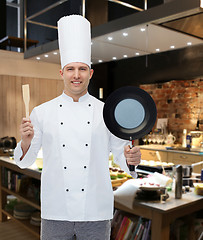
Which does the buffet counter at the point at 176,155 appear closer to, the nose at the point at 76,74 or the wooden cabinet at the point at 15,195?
the wooden cabinet at the point at 15,195

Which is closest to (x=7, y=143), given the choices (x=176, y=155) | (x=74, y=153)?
(x=176, y=155)

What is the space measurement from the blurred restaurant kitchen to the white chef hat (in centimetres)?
113

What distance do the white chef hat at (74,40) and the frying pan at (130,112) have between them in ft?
0.65

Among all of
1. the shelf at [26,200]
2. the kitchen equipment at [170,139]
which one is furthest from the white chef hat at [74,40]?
the kitchen equipment at [170,139]

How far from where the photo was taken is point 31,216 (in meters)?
Answer: 3.28

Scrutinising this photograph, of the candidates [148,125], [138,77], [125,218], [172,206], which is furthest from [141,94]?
[138,77]

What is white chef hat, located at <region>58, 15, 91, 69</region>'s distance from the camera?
107cm

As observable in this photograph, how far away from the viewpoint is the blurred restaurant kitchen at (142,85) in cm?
215

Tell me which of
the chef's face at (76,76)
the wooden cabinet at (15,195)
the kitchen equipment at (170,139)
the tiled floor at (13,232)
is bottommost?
the tiled floor at (13,232)

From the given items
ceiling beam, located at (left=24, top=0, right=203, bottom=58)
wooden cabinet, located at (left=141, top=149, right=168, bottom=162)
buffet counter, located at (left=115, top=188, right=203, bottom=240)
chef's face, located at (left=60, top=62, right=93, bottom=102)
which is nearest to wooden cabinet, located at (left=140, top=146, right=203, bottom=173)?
wooden cabinet, located at (left=141, top=149, right=168, bottom=162)

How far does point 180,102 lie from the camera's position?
4.71 metres

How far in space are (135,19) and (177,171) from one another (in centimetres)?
151

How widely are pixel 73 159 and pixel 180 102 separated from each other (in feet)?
12.9

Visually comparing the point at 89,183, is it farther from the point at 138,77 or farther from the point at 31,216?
the point at 138,77
